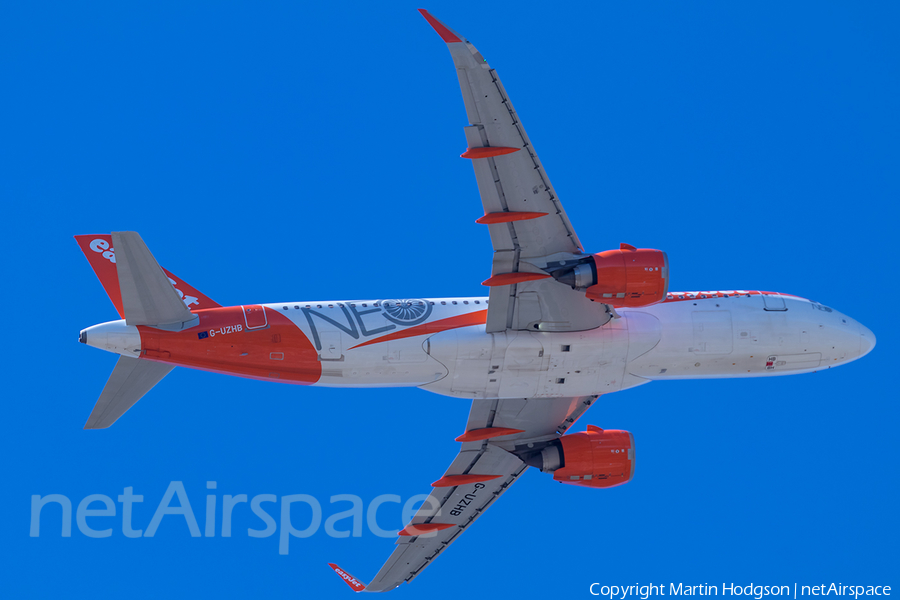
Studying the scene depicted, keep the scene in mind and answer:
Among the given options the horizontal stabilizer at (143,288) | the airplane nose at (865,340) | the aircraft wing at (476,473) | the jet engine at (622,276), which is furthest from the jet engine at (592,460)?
the horizontal stabilizer at (143,288)

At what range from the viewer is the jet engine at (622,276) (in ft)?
106

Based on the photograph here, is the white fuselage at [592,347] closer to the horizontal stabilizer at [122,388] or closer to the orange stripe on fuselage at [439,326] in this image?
the orange stripe on fuselage at [439,326]

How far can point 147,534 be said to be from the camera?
115ft

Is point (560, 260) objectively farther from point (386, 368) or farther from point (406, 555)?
point (406, 555)

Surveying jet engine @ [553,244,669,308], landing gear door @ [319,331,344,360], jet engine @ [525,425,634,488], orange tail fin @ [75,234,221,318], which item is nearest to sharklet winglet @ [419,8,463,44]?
jet engine @ [553,244,669,308]

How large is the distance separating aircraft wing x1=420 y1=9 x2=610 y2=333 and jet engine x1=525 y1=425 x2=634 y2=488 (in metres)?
5.58

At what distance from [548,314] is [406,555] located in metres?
A: 11.8

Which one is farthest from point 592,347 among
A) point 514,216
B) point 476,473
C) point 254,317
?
point 254,317

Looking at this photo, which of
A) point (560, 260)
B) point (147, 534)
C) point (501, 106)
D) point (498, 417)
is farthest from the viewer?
point (498, 417)

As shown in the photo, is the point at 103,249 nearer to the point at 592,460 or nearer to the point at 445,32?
the point at 445,32

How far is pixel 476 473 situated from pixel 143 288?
14.2m

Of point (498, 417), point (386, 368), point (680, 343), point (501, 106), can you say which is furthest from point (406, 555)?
point (501, 106)

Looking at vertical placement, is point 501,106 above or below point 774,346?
above

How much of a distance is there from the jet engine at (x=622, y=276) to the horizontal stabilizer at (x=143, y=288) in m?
11.5
